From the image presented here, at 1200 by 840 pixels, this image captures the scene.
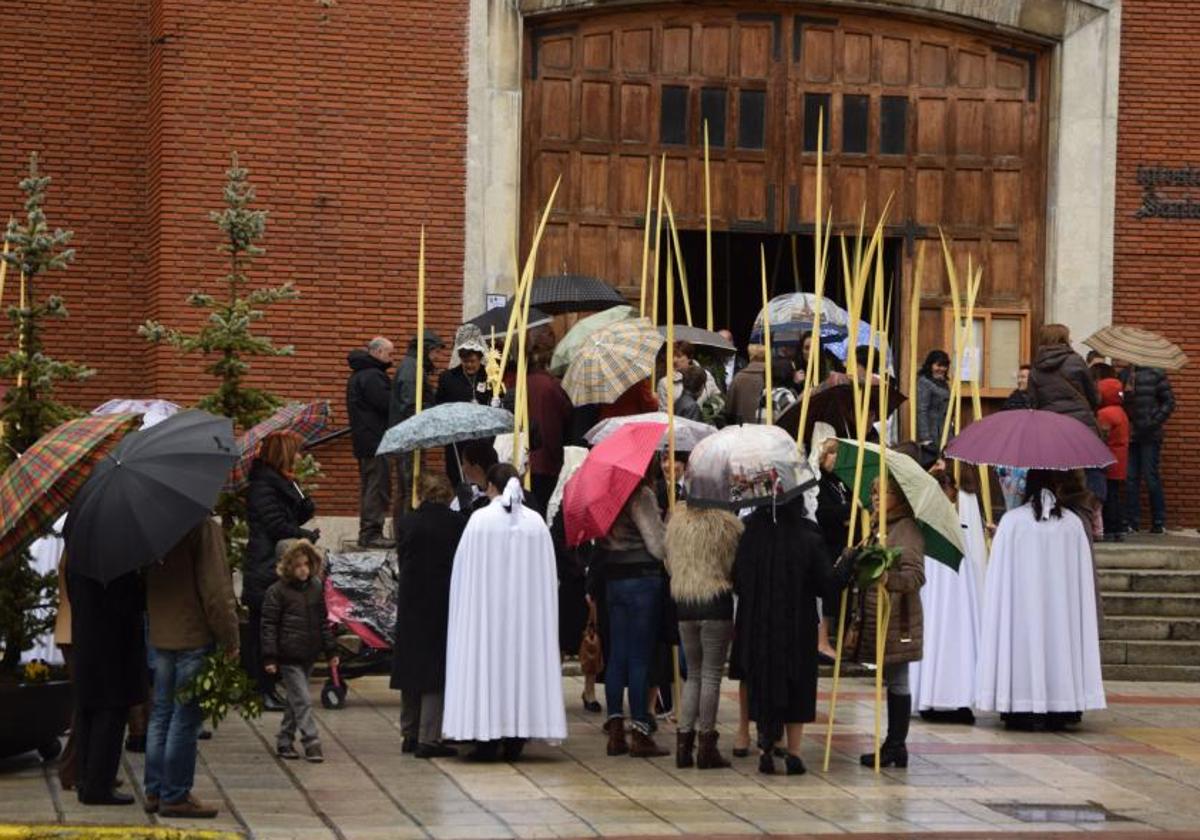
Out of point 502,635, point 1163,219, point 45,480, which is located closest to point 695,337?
point 502,635

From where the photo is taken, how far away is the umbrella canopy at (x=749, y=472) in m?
12.5

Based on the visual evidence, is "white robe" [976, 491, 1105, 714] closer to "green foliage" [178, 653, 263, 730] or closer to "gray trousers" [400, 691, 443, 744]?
"gray trousers" [400, 691, 443, 744]

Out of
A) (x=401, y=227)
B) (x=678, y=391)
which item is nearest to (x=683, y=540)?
(x=678, y=391)

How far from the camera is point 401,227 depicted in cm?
2173

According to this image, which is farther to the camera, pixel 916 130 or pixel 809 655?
pixel 916 130

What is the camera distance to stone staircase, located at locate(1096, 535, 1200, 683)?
18000 millimetres

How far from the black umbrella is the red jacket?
11311mm

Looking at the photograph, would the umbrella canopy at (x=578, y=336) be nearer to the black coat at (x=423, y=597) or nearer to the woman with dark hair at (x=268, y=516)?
the woman with dark hair at (x=268, y=516)

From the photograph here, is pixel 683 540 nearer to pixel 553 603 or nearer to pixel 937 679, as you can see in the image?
pixel 553 603

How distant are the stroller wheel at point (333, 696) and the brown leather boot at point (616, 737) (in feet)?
8.14

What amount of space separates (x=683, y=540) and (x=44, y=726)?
11.8 feet

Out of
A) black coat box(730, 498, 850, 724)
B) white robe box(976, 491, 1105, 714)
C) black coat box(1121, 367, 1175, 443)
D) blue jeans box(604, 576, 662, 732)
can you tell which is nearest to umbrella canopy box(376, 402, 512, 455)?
blue jeans box(604, 576, 662, 732)

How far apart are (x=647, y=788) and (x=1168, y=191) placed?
12456 mm

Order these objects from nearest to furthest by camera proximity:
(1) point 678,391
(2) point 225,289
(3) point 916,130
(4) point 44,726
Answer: (4) point 44,726 → (1) point 678,391 → (2) point 225,289 → (3) point 916,130
